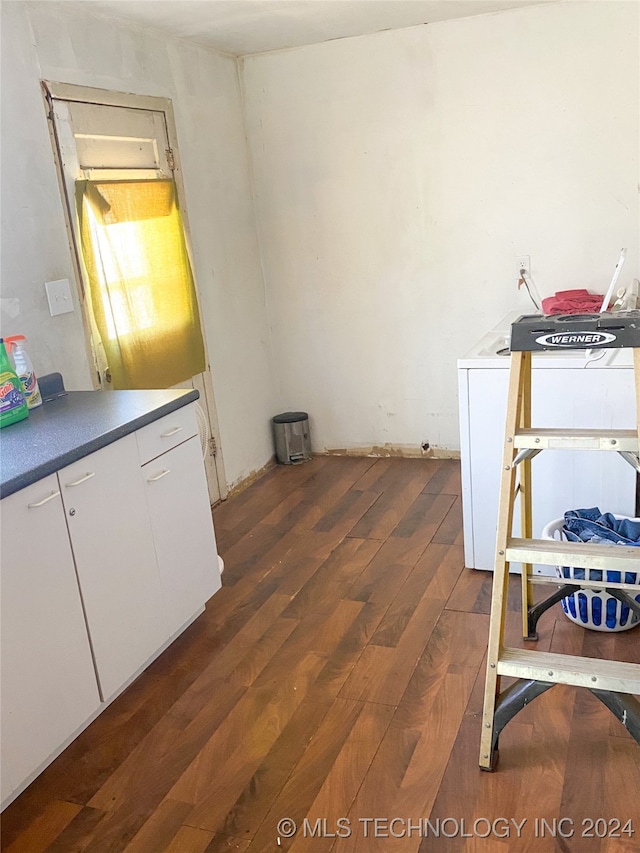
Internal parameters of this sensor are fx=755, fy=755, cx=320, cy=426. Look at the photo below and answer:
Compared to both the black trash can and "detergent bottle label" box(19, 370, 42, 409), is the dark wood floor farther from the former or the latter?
the black trash can

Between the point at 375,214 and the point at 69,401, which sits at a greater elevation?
the point at 375,214

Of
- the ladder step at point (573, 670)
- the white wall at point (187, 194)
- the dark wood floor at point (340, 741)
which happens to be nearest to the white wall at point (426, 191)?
the white wall at point (187, 194)

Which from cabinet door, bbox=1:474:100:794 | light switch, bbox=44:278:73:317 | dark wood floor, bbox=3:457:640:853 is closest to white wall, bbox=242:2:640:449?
dark wood floor, bbox=3:457:640:853

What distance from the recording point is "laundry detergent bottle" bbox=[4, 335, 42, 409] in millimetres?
2459

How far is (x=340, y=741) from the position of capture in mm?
2094

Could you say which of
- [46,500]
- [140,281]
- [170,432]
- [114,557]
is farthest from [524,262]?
[46,500]

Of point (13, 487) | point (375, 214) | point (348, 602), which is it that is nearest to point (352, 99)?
point (375, 214)

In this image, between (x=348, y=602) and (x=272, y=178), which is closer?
(x=348, y=602)

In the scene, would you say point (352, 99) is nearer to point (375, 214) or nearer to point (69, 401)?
point (375, 214)

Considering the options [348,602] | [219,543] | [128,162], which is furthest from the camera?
[219,543]

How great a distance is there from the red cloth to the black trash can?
1549 millimetres

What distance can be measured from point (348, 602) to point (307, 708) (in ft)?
2.03

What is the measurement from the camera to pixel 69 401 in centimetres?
264

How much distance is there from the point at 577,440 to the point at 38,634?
4.73 ft
